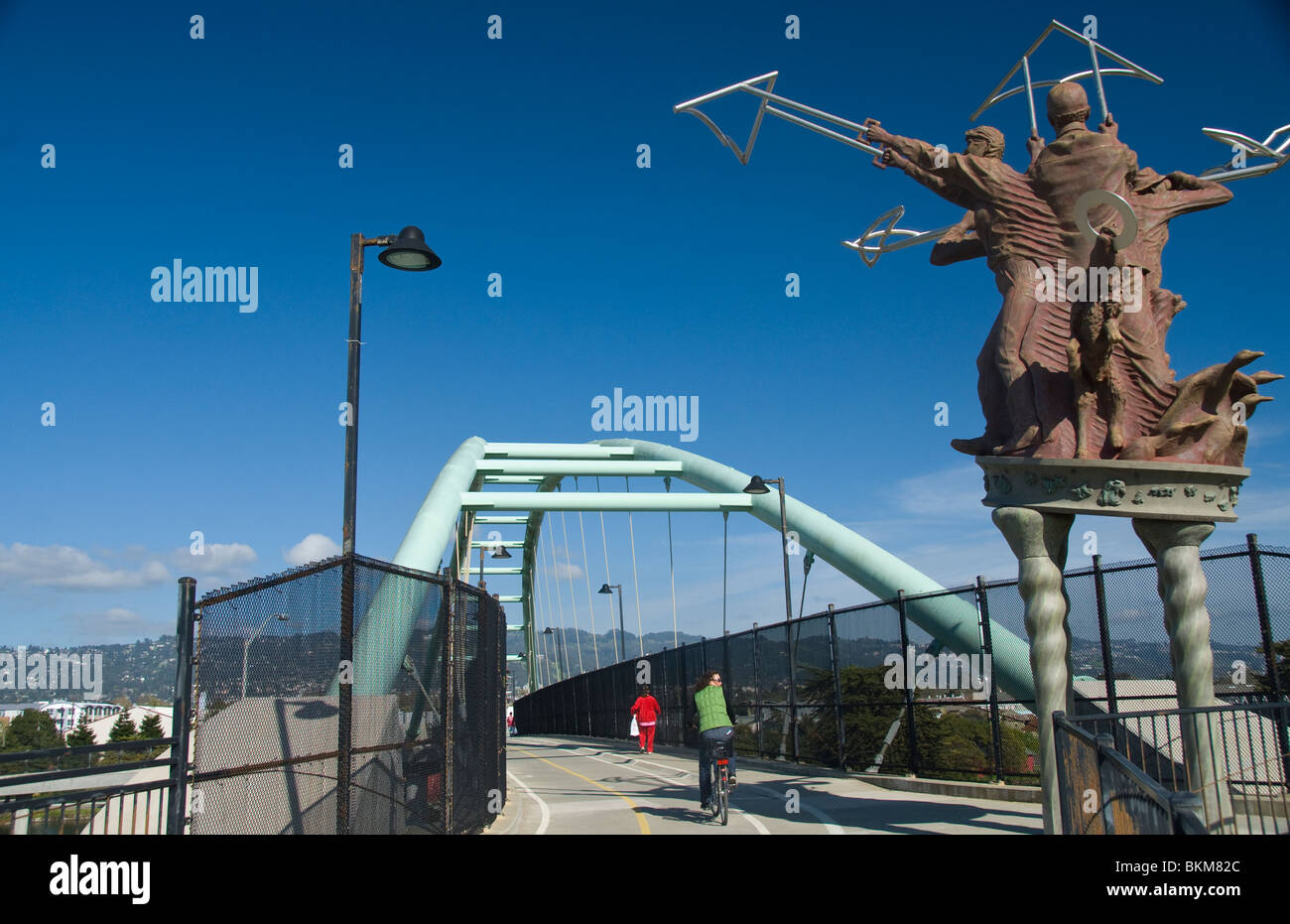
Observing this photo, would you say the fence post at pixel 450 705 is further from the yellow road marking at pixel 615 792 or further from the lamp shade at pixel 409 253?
the lamp shade at pixel 409 253

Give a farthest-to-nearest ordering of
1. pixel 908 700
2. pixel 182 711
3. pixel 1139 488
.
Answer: pixel 908 700, pixel 1139 488, pixel 182 711

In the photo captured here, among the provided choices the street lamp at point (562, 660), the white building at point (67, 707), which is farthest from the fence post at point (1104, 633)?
the street lamp at point (562, 660)

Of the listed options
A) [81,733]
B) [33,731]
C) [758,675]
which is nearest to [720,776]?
[81,733]

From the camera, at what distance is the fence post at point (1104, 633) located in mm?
11469

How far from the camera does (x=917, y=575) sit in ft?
91.3

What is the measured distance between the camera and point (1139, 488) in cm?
902

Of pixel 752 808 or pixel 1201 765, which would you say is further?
pixel 752 808

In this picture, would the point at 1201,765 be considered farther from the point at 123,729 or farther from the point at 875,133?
the point at 123,729

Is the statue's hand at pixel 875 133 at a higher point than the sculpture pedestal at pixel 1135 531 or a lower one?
higher

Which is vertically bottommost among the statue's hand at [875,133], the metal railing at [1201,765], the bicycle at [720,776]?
the bicycle at [720,776]

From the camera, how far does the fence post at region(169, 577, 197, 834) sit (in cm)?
588

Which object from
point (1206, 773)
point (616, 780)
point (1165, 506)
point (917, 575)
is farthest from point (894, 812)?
point (917, 575)

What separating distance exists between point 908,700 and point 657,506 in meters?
19.6
